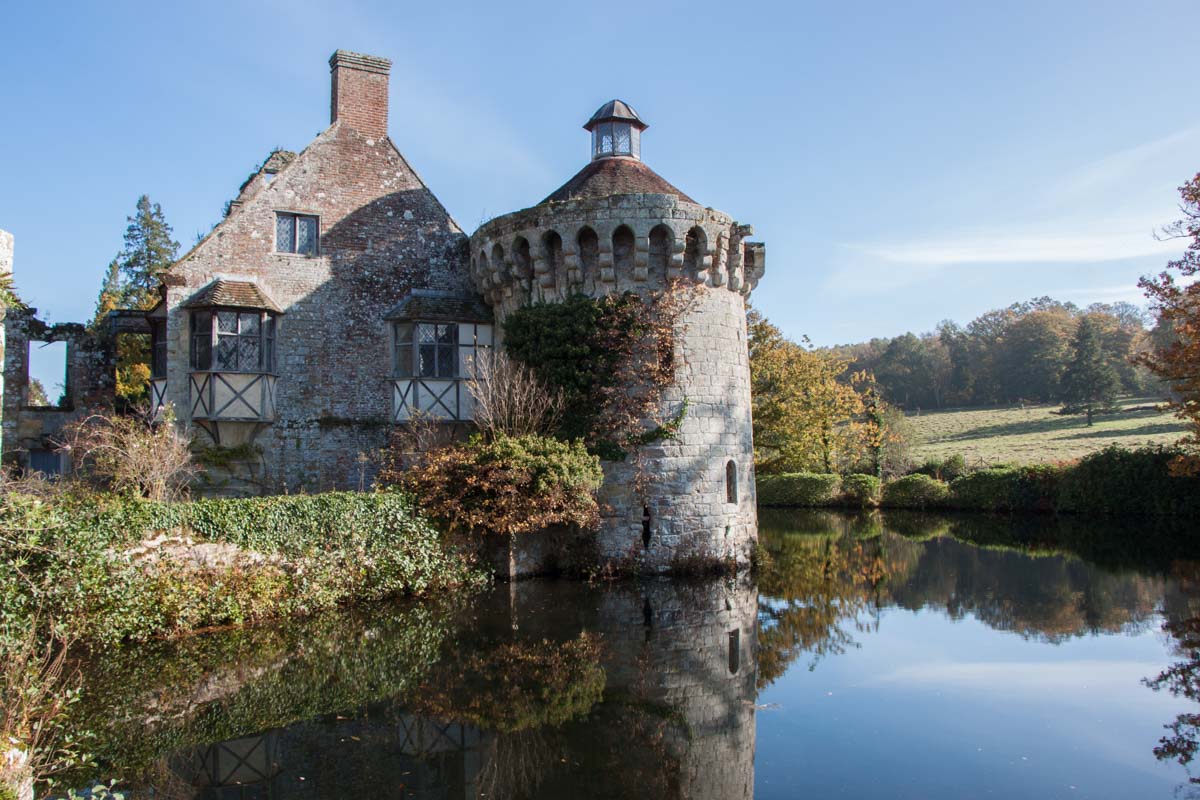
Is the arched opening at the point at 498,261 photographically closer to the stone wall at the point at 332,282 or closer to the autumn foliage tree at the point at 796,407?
the stone wall at the point at 332,282

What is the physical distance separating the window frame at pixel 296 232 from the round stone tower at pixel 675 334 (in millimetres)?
3817

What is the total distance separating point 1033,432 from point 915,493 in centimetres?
2280

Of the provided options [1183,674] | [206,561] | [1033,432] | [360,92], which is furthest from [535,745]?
[1033,432]

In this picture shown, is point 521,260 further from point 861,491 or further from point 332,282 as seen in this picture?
point 861,491

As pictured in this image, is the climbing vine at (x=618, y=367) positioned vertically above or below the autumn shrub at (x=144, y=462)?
above

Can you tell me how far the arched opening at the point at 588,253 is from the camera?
1526cm

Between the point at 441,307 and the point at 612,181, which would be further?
the point at 441,307

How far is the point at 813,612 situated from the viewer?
13.3 m

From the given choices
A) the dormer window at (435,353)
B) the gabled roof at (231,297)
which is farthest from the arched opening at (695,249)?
the gabled roof at (231,297)

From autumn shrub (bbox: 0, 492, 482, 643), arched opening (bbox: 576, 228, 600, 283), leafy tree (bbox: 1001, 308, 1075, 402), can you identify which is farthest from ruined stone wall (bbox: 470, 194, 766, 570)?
leafy tree (bbox: 1001, 308, 1075, 402)

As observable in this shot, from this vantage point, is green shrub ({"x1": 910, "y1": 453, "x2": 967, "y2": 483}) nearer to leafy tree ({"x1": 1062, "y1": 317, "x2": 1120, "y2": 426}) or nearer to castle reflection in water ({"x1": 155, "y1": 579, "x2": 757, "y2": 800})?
castle reflection in water ({"x1": 155, "y1": 579, "x2": 757, "y2": 800})

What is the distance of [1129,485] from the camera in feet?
82.6

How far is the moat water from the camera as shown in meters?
6.93

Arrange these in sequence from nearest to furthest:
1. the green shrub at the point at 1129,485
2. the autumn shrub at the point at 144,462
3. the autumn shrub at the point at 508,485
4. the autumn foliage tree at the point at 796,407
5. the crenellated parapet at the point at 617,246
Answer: the autumn shrub at the point at 144,462 → the autumn shrub at the point at 508,485 → the crenellated parapet at the point at 617,246 → the green shrub at the point at 1129,485 → the autumn foliage tree at the point at 796,407
